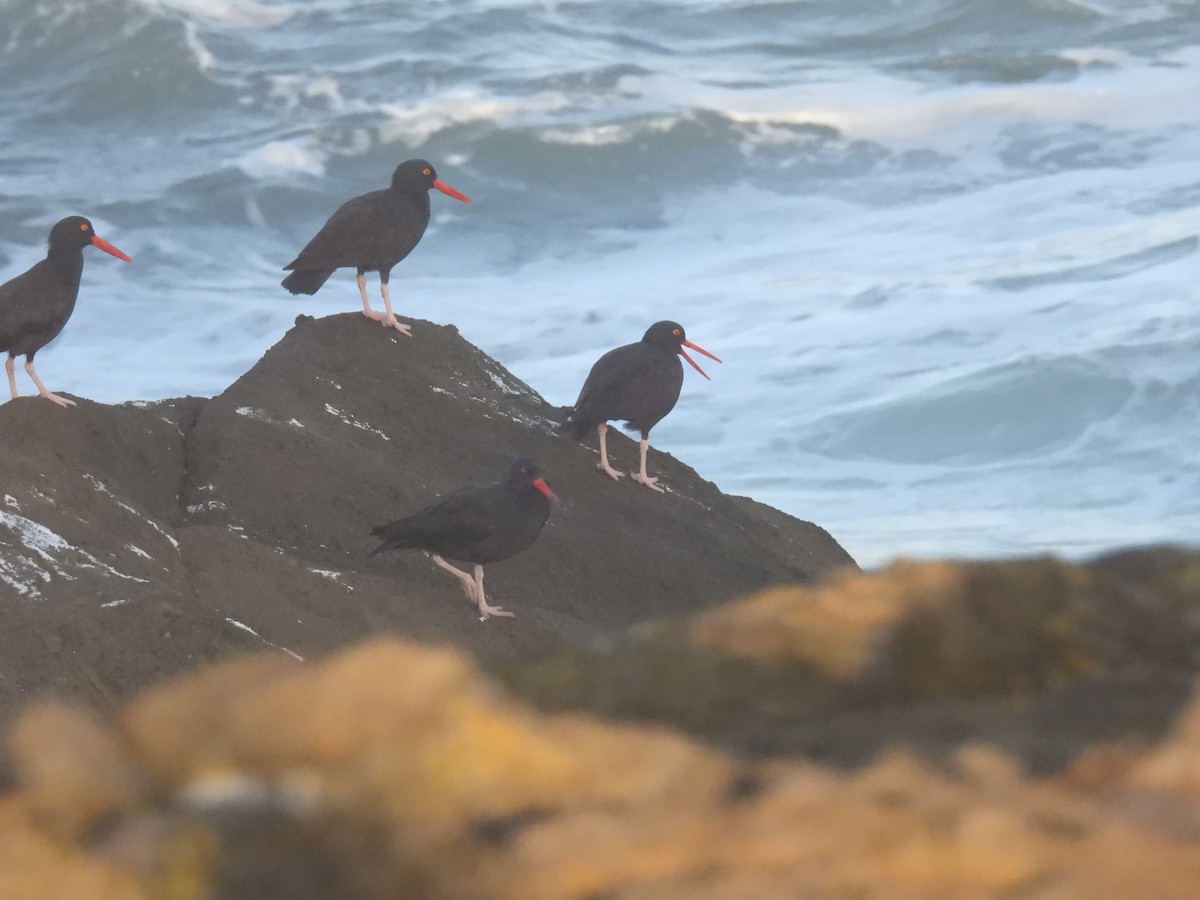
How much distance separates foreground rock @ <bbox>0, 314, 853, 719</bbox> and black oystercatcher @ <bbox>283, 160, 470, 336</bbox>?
297 millimetres

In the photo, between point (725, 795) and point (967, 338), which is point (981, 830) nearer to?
point (725, 795)

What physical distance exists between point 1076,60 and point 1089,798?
35.1m

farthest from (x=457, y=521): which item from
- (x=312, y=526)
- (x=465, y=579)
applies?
(x=312, y=526)

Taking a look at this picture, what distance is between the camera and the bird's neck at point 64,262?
906cm

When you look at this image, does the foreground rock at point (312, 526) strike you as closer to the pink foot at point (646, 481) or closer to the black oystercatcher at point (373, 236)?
the pink foot at point (646, 481)

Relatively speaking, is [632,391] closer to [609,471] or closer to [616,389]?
[616,389]

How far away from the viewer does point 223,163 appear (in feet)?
100

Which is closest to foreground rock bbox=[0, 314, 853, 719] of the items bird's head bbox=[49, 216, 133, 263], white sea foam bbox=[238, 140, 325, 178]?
bird's head bbox=[49, 216, 133, 263]

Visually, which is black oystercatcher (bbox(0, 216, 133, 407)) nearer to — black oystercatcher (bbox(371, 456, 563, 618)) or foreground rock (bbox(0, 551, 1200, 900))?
black oystercatcher (bbox(371, 456, 563, 618))

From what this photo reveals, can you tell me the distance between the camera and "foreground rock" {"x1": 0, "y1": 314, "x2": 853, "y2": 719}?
6629 millimetres

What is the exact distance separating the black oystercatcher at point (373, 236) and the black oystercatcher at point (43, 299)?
6.02ft

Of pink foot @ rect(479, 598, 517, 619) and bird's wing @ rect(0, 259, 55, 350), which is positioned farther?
bird's wing @ rect(0, 259, 55, 350)

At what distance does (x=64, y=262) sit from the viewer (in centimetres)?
909

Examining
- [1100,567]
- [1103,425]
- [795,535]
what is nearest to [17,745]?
[1100,567]
